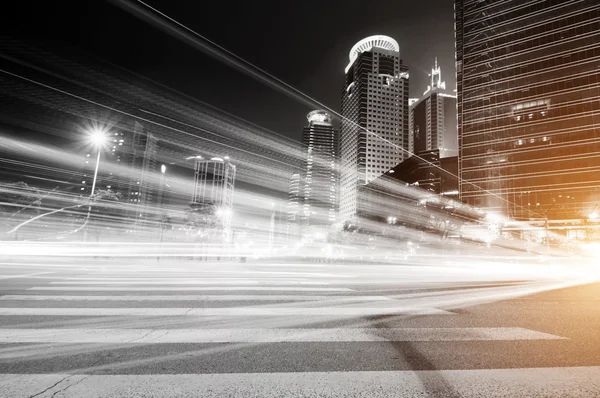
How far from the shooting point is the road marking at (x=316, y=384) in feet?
9.18

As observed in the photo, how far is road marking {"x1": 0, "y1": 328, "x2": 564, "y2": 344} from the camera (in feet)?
13.8

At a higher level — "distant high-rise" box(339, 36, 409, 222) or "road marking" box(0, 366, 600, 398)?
"distant high-rise" box(339, 36, 409, 222)

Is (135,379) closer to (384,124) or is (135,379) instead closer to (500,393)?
(500,393)

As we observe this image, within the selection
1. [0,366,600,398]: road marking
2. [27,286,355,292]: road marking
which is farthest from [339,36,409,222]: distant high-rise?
[0,366,600,398]: road marking

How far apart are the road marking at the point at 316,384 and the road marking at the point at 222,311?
2.60 m

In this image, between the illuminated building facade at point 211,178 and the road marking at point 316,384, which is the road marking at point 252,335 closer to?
the road marking at point 316,384

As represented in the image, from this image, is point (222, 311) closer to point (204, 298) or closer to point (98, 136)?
point (204, 298)

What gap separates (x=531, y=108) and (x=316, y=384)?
8151cm

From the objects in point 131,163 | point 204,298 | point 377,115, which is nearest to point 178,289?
point 204,298

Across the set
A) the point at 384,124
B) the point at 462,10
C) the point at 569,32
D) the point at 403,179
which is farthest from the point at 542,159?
the point at 384,124

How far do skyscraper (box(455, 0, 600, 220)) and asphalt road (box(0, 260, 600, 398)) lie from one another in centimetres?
6580

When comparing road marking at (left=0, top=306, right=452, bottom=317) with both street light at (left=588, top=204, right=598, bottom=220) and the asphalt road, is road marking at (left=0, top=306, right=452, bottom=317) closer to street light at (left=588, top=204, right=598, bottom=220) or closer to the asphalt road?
the asphalt road

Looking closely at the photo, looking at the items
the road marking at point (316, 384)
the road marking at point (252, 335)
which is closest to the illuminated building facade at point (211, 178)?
the road marking at point (252, 335)

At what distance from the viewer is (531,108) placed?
6825cm
